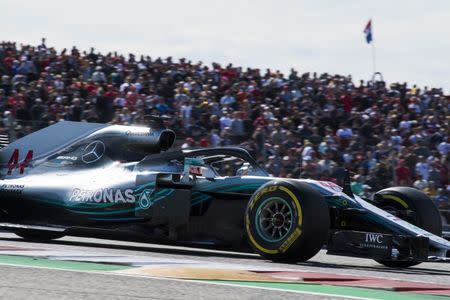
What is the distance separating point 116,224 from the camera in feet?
35.9

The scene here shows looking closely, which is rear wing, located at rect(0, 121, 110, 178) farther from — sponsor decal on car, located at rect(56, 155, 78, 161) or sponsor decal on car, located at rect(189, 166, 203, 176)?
sponsor decal on car, located at rect(189, 166, 203, 176)

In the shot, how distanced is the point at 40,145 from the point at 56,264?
4.44 meters

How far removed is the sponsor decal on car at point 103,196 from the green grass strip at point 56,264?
2.30 metres

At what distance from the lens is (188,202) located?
10.5 m

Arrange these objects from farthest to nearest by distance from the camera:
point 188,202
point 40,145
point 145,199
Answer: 1. point 40,145
2. point 145,199
3. point 188,202

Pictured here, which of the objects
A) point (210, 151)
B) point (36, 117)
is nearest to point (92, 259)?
point (210, 151)

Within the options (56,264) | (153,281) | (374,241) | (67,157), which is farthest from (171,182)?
(153,281)

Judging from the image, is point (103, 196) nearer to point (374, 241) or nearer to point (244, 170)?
point (244, 170)

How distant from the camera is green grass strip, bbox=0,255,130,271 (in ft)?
25.9

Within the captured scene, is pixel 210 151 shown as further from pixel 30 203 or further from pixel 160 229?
pixel 30 203

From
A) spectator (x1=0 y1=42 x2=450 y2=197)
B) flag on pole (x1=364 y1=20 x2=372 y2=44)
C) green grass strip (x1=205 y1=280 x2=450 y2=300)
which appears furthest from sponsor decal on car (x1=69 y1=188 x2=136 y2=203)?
flag on pole (x1=364 y1=20 x2=372 y2=44)

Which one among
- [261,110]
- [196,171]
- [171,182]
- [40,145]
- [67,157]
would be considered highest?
[261,110]

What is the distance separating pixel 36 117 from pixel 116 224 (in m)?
7.23

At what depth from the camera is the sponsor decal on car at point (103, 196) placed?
35.7 ft
